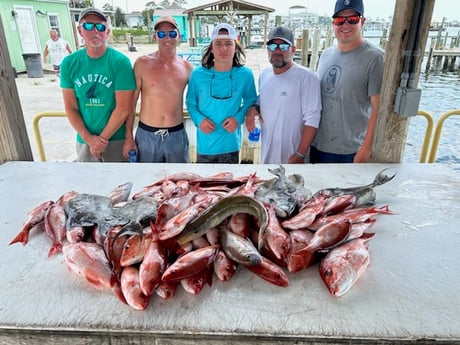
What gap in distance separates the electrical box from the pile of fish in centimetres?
103

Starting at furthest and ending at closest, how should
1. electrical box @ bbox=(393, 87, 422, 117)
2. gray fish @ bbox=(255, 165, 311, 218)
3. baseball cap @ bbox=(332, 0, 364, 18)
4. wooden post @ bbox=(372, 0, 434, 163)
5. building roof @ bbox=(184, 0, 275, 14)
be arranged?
building roof @ bbox=(184, 0, 275, 14)
baseball cap @ bbox=(332, 0, 364, 18)
electrical box @ bbox=(393, 87, 422, 117)
wooden post @ bbox=(372, 0, 434, 163)
gray fish @ bbox=(255, 165, 311, 218)

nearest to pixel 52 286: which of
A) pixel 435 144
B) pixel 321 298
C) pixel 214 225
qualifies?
pixel 214 225

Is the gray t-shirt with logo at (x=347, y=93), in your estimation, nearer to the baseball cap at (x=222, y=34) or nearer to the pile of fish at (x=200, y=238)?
the baseball cap at (x=222, y=34)

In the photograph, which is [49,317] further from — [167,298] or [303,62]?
[303,62]

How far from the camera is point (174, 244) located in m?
1.67

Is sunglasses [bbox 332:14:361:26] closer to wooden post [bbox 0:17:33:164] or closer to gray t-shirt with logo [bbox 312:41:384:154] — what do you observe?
gray t-shirt with logo [bbox 312:41:384:154]

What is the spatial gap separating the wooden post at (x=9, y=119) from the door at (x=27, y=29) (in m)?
16.0

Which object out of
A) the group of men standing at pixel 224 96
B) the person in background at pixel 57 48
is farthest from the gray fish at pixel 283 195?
the person in background at pixel 57 48

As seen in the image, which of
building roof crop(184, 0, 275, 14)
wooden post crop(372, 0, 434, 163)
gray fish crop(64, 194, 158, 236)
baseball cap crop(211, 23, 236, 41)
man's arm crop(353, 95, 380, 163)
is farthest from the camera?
building roof crop(184, 0, 275, 14)

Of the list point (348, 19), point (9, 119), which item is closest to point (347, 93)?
point (348, 19)

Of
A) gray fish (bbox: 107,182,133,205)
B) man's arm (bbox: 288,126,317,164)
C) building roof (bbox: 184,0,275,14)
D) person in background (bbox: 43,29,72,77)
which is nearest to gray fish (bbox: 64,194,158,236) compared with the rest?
gray fish (bbox: 107,182,133,205)

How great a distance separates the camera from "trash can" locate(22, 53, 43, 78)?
14.8 metres

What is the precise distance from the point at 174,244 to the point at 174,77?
243 centimetres

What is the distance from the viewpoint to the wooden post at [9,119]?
2.89 meters
